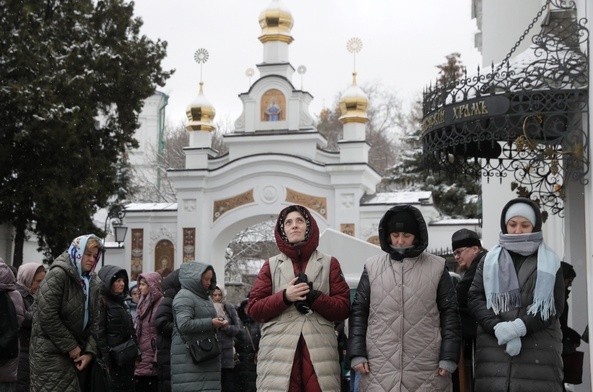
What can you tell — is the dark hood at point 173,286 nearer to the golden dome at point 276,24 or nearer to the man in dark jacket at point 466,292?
the man in dark jacket at point 466,292

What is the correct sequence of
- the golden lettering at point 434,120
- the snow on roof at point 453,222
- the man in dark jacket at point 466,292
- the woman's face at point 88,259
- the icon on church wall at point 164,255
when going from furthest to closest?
the icon on church wall at point 164,255 < the snow on roof at point 453,222 < the golden lettering at point 434,120 < the woman's face at point 88,259 < the man in dark jacket at point 466,292

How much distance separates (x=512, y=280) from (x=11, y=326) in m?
3.72

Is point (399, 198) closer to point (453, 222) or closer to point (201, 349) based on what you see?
point (453, 222)

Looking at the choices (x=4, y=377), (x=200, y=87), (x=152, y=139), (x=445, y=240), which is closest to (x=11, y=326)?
(x=4, y=377)

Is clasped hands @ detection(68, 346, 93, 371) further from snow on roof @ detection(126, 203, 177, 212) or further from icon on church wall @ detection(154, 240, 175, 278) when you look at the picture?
snow on roof @ detection(126, 203, 177, 212)

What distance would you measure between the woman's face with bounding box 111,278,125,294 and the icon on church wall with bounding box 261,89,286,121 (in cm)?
1889

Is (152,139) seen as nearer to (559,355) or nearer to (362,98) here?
(362,98)

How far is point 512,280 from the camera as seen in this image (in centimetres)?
559

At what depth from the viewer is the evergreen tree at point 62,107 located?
758 inches

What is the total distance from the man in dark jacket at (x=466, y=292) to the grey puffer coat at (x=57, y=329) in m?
2.86

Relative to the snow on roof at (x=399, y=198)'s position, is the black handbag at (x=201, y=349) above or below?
below

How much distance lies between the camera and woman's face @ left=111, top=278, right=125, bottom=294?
8.08m

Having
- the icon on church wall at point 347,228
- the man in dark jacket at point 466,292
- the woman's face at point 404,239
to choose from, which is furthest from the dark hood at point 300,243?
the icon on church wall at point 347,228

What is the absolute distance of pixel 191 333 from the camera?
7785 mm
